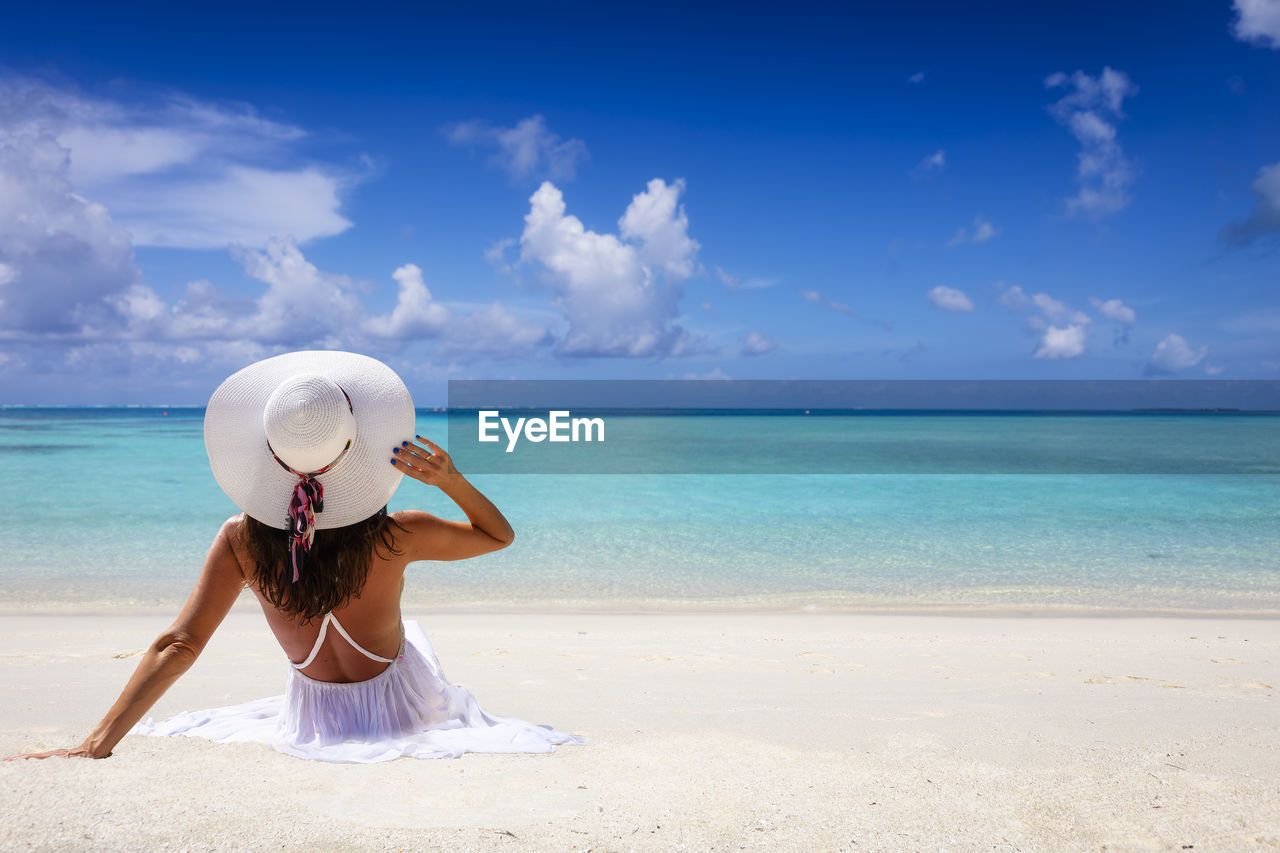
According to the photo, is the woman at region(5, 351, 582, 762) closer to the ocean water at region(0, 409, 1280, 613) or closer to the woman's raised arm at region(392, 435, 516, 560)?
the woman's raised arm at region(392, 435, 516, 560)

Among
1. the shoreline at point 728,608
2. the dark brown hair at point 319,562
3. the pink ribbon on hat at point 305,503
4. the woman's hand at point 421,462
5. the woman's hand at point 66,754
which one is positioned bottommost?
the shoreline at point 728,608

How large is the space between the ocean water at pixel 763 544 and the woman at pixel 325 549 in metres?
5.00

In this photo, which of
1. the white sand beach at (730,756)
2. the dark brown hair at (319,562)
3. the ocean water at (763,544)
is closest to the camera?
the white sand beach at (730,756)

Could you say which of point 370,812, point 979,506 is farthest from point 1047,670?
point 979,506

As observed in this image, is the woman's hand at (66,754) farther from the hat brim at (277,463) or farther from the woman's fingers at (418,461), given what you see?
the woman's fingers at (418,461)

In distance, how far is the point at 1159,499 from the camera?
52.4ft

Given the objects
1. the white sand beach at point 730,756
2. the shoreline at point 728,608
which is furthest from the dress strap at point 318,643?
the shoreline at point 728,608


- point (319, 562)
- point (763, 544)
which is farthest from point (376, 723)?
point (763, 544)

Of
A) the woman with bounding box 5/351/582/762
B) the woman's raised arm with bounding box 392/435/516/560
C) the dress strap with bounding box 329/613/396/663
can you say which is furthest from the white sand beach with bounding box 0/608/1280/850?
the woman's raised arm with bounding box 392/435/516/560

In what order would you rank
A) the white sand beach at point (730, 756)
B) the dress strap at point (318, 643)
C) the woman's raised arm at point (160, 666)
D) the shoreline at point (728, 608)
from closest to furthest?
the white sand beach at point (730, 756) → the woman's raised arm at point (160, 666) → the dress strap at point (318, 643) → the shoreline at point (728, 608)

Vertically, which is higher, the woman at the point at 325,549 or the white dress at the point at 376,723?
the woman at the point at 325,549

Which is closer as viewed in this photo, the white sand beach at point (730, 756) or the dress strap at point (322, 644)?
the white sand beach at point (730, 756)

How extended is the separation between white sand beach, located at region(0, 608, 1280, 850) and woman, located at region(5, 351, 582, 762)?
0.22 metres

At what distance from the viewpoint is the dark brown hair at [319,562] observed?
7.68 feet
